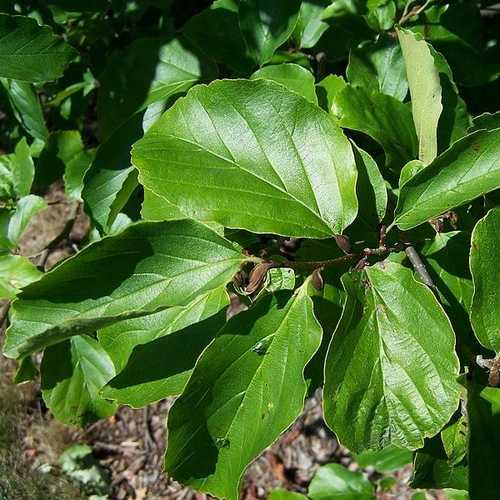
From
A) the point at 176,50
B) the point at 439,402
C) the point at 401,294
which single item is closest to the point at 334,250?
the point at 401,294

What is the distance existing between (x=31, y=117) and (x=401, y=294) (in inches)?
44.1

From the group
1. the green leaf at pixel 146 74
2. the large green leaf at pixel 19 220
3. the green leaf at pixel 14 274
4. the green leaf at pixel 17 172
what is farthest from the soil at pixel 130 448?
the green leaf at pixel 146 74

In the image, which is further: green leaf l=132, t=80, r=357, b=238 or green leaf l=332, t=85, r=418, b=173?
green leaf l=332, t=85, r=418, b=173

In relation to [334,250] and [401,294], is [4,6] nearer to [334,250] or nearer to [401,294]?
[334,250]

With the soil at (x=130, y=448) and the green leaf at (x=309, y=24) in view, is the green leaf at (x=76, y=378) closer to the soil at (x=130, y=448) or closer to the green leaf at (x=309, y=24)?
the green leaf at (x=309, y=24)

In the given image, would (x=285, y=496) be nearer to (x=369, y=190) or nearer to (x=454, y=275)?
(x=454, y=275)

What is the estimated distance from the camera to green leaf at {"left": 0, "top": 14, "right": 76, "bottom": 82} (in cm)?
123

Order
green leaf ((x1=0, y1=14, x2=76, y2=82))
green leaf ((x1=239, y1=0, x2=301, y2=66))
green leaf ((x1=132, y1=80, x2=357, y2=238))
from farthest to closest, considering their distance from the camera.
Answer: green leaf ((x1=239, y1=0, x2=301, y2=66))
green leaf ((x1=0, y1=14, x2=76, y2=82))
green leaf ((x1=132, y1=80, x2=357, y2=238))

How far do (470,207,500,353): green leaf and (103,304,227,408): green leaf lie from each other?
1.23 feet

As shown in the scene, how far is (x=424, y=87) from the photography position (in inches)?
41.9

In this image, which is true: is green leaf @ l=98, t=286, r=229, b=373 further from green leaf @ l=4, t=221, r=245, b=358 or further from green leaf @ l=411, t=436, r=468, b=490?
green leaf @ l=411, t=436, r=468, b=490

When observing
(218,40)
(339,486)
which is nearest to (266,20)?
(218,40)

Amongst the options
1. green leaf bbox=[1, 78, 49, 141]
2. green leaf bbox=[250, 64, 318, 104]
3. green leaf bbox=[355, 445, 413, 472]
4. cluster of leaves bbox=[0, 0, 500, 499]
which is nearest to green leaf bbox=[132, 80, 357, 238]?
cluster of leaves bbox=[0, 0, 500, 499]

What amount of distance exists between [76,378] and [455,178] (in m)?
0.99
